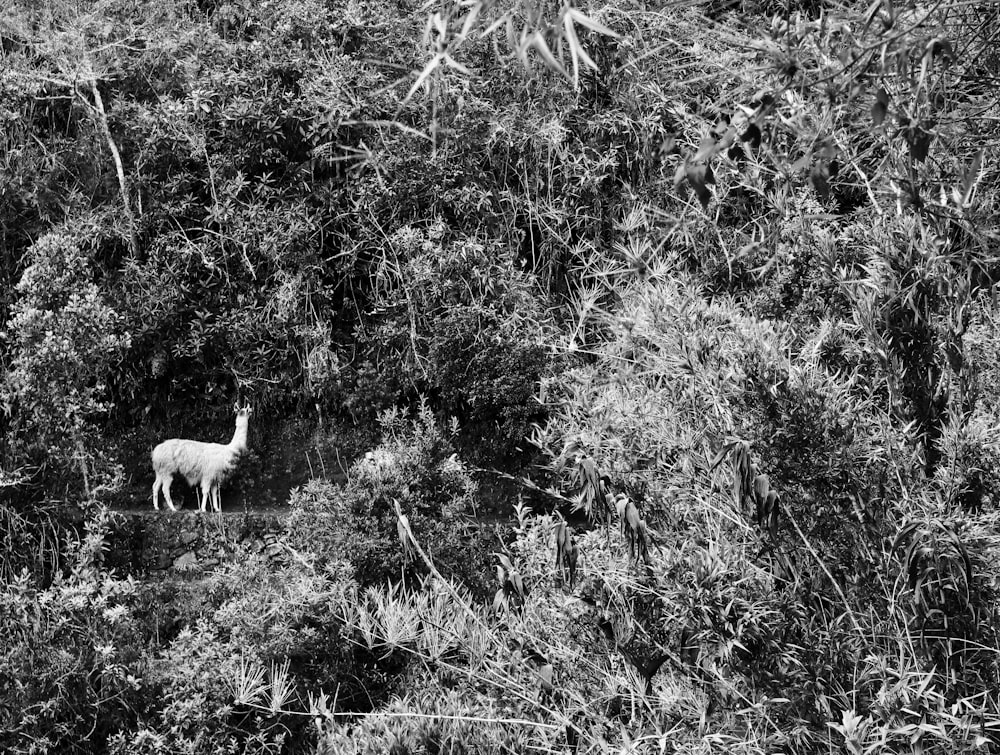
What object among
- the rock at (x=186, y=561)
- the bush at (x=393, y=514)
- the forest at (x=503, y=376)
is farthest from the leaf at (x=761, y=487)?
the rock at (x=186, y=561)

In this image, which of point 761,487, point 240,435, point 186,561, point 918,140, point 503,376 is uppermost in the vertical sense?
point 918,140

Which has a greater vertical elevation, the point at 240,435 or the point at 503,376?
the point at 503,376

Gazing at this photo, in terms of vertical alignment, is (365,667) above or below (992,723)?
below

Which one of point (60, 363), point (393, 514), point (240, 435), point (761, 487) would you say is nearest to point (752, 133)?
point (761, 487)

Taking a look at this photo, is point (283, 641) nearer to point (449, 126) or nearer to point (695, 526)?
point (695, 526)

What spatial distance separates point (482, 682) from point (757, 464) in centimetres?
137

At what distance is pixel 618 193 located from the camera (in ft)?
21.4

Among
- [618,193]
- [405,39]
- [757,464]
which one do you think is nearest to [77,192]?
[405,39]

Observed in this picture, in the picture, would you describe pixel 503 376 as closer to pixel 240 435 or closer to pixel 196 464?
pixel 240 435

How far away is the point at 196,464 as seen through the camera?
18.8ft

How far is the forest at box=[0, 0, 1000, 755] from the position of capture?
3.43 meters

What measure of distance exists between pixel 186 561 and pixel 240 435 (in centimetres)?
68

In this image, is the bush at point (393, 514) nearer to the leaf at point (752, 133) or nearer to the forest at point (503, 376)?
the forest at point (503, 376)

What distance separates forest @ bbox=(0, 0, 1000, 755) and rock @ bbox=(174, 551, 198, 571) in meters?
0.03
